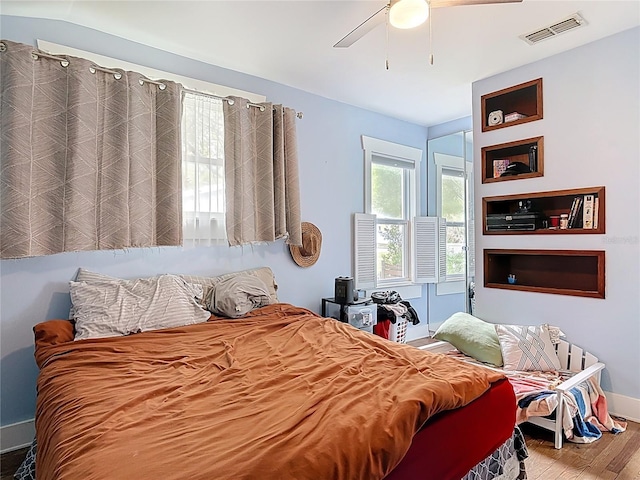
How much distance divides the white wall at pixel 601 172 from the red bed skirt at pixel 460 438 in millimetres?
1586

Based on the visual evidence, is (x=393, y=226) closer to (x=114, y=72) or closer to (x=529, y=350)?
(x=529, y=350)

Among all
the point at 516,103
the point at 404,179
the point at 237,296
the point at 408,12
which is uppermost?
the point at 516,103

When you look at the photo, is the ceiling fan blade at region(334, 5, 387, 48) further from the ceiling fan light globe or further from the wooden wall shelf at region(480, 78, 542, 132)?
the wooden wall shelf at region(480, 78, 542, 132)

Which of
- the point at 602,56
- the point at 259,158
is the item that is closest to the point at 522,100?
the point at 602,56

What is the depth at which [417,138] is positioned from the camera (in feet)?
15.9

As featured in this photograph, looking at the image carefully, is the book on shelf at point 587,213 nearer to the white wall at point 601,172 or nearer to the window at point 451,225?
the white wall at point 601,172

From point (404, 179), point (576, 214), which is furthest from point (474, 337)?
point (404, 179)

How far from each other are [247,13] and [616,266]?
3102 millimetres

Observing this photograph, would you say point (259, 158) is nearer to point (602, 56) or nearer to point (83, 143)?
point (83, 143)

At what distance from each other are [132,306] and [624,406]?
3.43 metres

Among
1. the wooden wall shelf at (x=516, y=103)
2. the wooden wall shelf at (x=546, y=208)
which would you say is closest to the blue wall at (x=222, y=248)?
the wooden wall shelf at (x=516, y=103)

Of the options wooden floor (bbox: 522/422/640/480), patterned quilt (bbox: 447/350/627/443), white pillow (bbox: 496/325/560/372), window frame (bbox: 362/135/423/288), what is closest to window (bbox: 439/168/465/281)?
window frame (bbox: 362/135/423/288)

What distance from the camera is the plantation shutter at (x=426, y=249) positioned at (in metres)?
4.67

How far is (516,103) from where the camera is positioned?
3.63m
